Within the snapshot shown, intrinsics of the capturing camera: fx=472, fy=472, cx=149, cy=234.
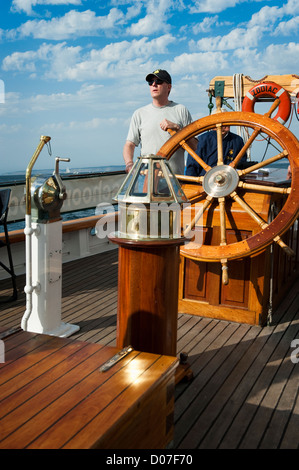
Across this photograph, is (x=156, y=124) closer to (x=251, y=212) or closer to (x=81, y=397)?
(x=251, y=212)

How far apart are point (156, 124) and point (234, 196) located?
2.55 ft

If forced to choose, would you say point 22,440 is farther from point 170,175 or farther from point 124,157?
point 124,157

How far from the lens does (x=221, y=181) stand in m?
2.69

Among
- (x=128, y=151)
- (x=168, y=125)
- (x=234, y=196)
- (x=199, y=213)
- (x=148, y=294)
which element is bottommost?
(x=148, y=294)

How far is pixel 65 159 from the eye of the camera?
8.17 feet

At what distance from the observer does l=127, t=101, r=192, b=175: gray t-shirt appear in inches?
120

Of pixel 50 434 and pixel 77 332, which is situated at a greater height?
pixel 50 434

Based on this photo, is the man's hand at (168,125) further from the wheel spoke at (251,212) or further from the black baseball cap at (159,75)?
the wheel spoke at (251,212)

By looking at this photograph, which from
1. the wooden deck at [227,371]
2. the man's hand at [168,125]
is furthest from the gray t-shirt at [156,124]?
the wooden deck at [227,371]

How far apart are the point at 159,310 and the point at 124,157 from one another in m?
1.62

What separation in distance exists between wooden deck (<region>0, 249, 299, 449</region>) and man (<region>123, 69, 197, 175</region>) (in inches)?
40.7

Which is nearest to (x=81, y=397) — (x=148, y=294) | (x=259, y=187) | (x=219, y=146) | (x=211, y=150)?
(x=148, y=294)

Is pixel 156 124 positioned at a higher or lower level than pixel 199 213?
higher
